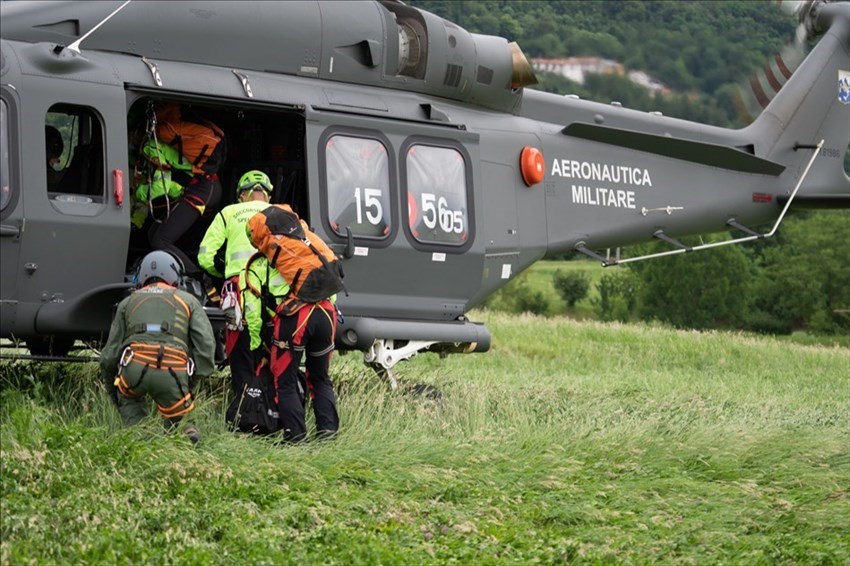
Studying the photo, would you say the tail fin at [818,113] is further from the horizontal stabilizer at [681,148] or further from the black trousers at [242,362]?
the black trousers at [242,362]

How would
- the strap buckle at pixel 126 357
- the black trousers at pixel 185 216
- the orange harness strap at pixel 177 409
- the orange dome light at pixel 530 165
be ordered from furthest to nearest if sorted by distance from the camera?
1. the orange dome light at pixel 530 165
2. the black trousers at pixel 185 216
3. the orange harness strap at pixel 177 409
4. the strap buckle at pixel 126 357

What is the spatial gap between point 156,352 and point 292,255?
1.37 meters

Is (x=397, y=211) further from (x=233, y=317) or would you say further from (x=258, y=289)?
(x=233, y=317)

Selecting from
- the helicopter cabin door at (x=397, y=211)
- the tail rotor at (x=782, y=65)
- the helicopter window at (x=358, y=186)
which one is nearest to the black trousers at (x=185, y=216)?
the helicopter cabin door at (x=397, y=211)

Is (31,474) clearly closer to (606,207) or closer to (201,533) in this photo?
(201,533)

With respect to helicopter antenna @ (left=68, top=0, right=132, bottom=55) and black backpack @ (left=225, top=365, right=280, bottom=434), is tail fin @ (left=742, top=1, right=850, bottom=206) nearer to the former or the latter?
black backpack @ (left=225, top=365, right=280, bottom=434)

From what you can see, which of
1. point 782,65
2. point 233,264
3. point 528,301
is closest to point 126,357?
point 233,264

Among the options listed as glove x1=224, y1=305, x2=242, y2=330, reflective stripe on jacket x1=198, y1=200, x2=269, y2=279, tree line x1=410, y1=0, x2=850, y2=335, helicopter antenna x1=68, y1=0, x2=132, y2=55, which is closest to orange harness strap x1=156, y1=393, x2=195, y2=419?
glove x1=224, y1=305, x2=242, y2=330

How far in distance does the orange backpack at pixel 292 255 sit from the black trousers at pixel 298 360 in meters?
0.15

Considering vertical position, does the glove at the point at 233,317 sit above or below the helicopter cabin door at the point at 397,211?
below

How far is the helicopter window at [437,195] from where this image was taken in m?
10.7

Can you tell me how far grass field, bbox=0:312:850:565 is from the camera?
22.0ft

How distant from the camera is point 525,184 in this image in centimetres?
1184

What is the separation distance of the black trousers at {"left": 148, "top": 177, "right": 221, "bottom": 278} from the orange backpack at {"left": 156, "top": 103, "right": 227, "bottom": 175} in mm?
125
